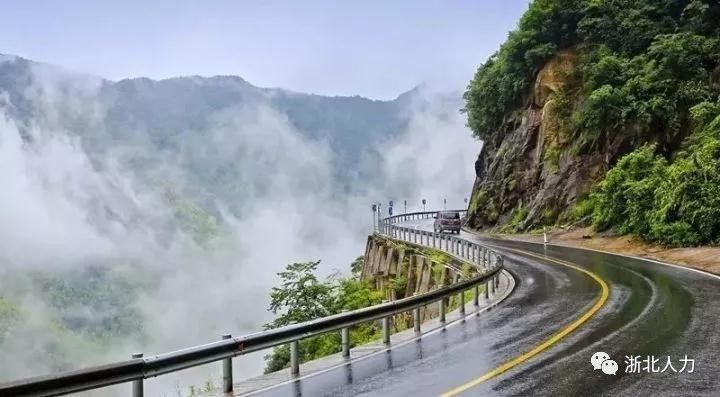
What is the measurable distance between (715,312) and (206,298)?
5129 inches

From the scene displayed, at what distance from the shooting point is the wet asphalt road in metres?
7.35

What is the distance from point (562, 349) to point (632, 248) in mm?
22918

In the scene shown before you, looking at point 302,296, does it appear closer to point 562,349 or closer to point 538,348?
point 538,348

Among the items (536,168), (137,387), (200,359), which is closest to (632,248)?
(536,168)

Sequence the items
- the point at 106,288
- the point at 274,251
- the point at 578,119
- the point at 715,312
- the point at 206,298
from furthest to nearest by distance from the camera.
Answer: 1. the point at 274,251
2. the point at 206,298
3. the point at 106,288
4. the point at 578,119
5. the point at 715,312

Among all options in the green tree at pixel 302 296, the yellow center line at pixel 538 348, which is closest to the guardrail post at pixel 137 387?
the yellow center line at pixel 538 348

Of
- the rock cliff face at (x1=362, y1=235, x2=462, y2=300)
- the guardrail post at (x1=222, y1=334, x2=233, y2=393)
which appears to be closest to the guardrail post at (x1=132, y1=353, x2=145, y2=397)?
the guardrail post at (x1=222, y1=334, x2=233, y2=393)

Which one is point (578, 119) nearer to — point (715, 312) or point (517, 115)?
point (517, 115)

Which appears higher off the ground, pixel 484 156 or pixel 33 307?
pixel 484 156

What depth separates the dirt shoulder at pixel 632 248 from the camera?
23.2m

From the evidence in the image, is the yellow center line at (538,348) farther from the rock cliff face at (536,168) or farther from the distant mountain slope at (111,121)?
the distant mountain slope at (111,121)

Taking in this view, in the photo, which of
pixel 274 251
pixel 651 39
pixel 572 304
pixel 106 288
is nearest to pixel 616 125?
pixel 651 39

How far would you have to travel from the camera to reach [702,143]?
3042 cm

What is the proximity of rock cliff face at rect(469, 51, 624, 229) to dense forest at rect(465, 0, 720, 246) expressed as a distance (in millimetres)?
98
